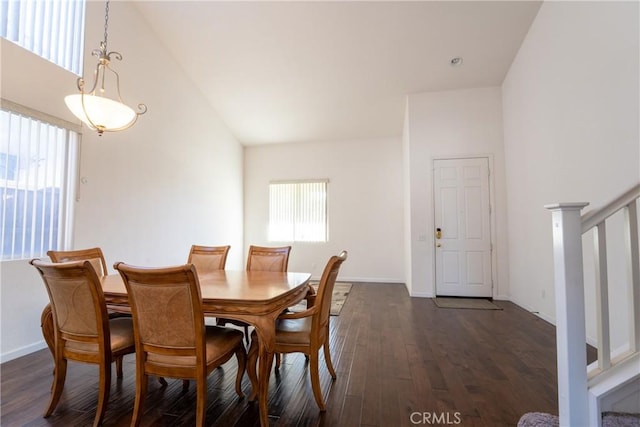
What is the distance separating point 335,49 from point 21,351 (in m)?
4.87

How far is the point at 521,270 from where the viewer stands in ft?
12.8

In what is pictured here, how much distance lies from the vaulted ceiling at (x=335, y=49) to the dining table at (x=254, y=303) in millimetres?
3381

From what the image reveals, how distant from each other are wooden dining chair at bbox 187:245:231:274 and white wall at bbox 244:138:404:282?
3.34 meters

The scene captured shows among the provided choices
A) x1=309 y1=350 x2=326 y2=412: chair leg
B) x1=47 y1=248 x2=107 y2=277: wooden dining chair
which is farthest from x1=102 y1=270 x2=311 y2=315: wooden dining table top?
x1=309 y1=350 x2=326 y2=412: chair leg

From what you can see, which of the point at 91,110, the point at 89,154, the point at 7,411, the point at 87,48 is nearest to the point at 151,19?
the point at 87,48

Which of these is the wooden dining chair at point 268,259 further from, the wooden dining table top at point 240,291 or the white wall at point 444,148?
the white wall at point 444,148

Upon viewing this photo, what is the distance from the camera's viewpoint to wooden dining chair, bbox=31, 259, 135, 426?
155 centimetres

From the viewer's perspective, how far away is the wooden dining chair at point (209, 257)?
3.01m

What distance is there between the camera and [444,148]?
179 inches

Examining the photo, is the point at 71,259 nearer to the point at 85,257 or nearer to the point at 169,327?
the point at 85,257

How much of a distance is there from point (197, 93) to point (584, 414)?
587 cm

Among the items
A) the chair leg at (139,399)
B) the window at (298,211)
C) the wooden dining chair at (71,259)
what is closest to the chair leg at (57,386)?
the wooden dining chair at (71,259)

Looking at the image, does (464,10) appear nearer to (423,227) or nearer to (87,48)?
(423,227)

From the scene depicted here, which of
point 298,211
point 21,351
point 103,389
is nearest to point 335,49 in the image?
point 298,211
